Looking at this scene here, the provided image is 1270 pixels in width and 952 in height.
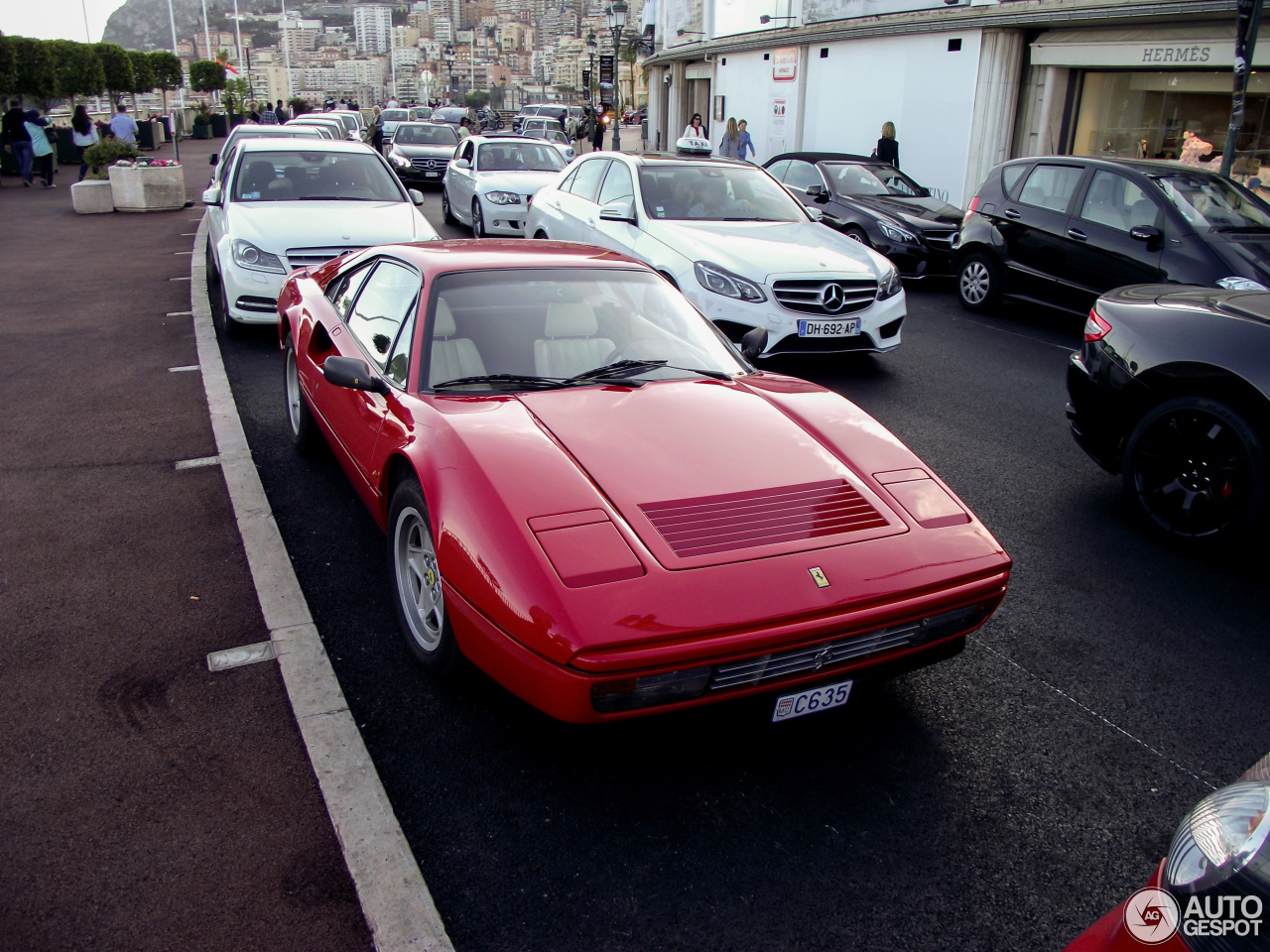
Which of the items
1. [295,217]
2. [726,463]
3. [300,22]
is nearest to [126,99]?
[295,217]

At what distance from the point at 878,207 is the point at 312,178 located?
681 cm

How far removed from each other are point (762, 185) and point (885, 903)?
7.28m

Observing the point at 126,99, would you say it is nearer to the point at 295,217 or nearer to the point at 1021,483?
the point at 295,217

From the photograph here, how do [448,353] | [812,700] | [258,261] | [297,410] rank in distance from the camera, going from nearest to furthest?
1. [812,700]
2. [448,353]
3. [297,410]
4. [258,261]

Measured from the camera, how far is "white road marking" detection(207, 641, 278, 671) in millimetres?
3273

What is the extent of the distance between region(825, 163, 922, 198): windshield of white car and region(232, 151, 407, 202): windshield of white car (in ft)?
19.8

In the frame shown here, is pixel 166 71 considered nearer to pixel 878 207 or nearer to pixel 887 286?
pixel 878 207

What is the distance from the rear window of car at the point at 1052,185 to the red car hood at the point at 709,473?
6960mm

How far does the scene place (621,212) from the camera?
8.20 m

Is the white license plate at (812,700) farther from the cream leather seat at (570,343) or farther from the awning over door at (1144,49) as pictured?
the awning over door at (1144,49)

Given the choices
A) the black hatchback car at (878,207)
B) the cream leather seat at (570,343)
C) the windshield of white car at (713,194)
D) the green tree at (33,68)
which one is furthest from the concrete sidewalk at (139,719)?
the green tree at (33,68)

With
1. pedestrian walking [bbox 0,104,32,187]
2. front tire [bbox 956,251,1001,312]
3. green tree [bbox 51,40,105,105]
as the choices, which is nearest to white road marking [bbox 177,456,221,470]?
front tire [bbox 956,251,1001,312]

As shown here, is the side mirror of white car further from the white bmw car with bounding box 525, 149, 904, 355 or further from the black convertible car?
the black convertible car

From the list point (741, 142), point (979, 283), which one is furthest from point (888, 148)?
point (979, 283)
